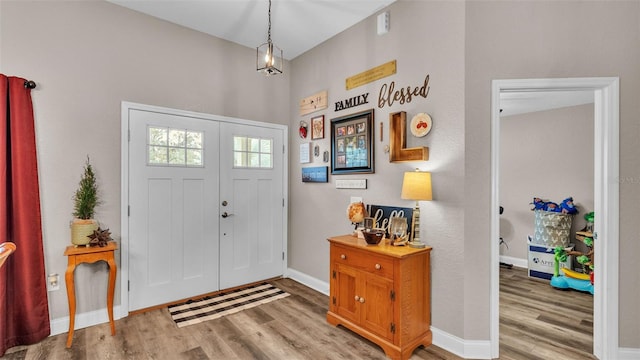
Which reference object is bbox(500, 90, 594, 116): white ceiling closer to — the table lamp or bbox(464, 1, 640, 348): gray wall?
bbox(464, 1, 640, 348): gray wall

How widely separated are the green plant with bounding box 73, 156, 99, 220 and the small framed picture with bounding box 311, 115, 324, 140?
226cm

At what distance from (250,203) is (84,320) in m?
1.88

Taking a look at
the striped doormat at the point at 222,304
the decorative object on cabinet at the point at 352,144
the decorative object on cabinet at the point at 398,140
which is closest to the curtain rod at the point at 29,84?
the striped doormat at the point at 222,304

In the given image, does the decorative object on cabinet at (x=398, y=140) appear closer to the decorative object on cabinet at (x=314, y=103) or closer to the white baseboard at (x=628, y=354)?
the decorative object on cabinet at (x=314, y=103)

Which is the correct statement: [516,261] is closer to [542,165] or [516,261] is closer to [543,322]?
[542,165]

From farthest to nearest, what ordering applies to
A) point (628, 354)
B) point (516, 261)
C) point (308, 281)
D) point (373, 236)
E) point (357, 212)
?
point (516, 261) → point (308, 281) → point (357, 212) → point (373, 236) → point (628, 354)

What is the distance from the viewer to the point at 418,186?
2352 mm

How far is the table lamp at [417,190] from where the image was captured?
2.34 m

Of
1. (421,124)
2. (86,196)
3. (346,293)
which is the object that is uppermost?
(421,124)

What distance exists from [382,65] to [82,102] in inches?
109

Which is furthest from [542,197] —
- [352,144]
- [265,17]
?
[265,17]

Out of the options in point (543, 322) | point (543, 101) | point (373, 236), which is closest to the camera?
point (373, 236)

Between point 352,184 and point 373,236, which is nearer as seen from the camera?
point 373,236

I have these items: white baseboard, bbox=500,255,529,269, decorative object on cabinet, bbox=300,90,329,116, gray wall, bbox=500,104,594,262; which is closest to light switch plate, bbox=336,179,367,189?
decorative object on cabinet, bbox=300,90,329,116
